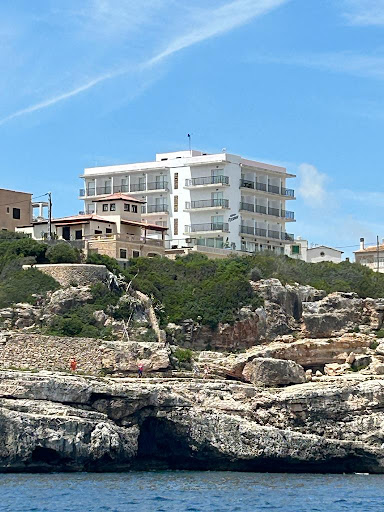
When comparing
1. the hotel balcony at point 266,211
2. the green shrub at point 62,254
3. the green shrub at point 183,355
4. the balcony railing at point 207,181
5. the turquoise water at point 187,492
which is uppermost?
the balcony railing at point 207,181

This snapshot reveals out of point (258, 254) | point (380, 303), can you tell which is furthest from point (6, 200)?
point (380, 303)

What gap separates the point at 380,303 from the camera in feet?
256

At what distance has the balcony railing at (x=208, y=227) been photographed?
90750 millimetres

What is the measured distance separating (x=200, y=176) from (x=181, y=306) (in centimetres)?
1769

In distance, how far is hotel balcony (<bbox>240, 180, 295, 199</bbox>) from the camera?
9269 centimetres

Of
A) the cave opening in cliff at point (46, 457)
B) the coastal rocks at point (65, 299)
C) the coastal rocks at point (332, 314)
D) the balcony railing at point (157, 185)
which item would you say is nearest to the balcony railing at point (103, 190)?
the balcony railing at point (157, 185)

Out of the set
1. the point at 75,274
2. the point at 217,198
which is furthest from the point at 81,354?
the point at 217,198

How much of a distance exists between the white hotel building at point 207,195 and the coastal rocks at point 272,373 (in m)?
21.3

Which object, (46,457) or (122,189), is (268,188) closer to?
(122,189)

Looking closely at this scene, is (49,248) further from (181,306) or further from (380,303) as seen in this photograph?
(380,303)

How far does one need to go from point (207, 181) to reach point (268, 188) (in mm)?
5279

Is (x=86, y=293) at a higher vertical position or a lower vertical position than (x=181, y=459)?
higher

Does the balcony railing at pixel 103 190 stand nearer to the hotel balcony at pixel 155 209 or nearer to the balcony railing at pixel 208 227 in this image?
the hotel balcony at pixel 155 209

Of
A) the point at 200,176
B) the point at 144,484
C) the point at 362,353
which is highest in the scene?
the point at 200,176
